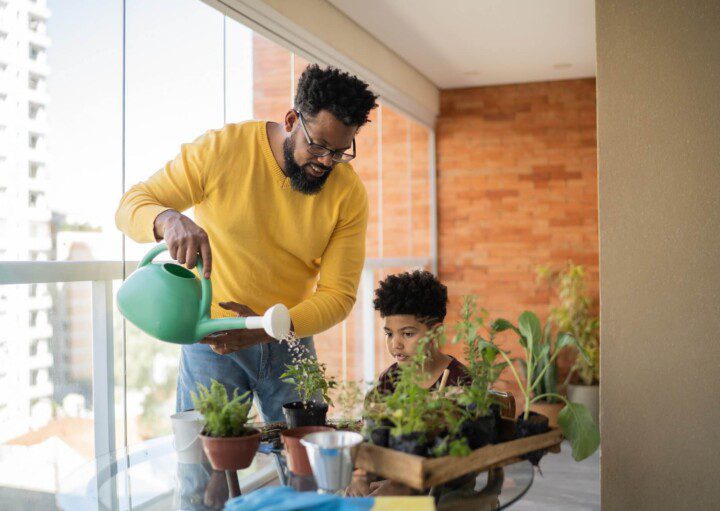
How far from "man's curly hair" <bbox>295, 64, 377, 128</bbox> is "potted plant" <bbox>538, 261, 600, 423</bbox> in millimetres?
3432

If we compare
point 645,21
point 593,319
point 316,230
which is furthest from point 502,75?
point 316,230

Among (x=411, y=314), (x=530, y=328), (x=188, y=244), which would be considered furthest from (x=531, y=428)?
(x=411, y=314)

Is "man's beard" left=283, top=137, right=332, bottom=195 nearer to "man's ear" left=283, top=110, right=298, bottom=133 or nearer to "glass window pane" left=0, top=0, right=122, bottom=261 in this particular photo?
"man's ear" left=283, top=110, right=298, bottom=133

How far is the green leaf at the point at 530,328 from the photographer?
1536mm

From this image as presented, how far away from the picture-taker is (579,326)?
16.3 ft

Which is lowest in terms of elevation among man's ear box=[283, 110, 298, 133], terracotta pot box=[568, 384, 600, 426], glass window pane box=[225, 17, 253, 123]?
terracotta pot box=[568, 384, 600, 426]

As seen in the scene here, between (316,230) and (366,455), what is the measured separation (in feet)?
2.49

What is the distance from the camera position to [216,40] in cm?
267

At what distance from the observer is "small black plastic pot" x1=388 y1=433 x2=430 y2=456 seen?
122 cm

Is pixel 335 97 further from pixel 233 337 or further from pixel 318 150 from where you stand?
pixel 233 337

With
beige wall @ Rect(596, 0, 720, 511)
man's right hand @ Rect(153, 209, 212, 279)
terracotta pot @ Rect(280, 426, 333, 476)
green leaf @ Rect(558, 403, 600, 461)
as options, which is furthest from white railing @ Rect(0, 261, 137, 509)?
beige wall @ Rect(596, 0, 720, 511)

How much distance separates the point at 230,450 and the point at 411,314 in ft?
3.44

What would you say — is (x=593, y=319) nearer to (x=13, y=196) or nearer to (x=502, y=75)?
(x=502, y=75)

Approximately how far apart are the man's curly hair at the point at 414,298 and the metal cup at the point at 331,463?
1.04 m
